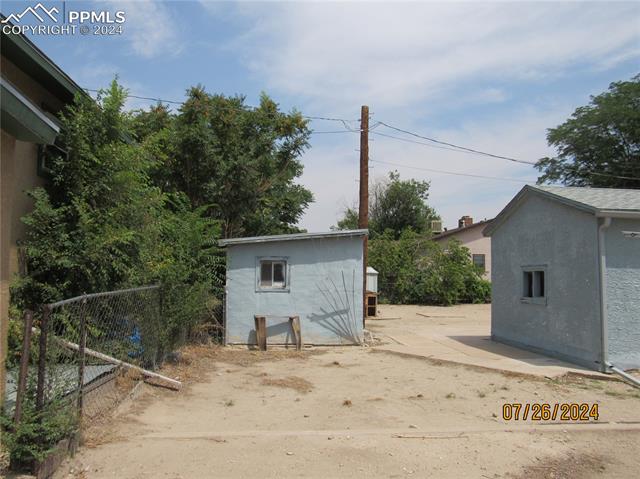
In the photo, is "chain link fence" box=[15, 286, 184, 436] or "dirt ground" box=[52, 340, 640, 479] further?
"dirt ground" box=[52, 340, 640, 479]

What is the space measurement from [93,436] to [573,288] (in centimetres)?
922

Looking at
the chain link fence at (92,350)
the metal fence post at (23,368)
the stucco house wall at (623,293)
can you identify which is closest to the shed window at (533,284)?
the stucco house wall at (623,293)

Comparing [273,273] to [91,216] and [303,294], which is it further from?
[91,216]

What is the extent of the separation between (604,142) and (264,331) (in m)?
27.6

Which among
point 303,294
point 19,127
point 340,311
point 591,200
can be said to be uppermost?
point 591,200

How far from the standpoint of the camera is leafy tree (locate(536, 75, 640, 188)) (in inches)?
1202

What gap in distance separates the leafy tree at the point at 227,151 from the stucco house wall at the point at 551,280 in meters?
8.34

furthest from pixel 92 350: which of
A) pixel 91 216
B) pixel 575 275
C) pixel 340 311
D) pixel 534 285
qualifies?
pixel 534 285

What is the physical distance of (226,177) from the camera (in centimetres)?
1748

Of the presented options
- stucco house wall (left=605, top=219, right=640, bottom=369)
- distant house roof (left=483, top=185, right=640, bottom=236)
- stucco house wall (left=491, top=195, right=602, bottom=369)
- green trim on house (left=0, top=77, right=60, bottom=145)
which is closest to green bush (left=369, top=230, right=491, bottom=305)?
stucco house wall (left=491, top=195, right=602, bottom=369)

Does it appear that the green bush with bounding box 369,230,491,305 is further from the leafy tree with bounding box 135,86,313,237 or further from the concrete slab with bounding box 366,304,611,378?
the leafy tree with bounding box 135,86,313,237

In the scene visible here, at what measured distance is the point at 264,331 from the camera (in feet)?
41.6

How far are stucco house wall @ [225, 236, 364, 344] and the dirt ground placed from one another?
129 inches
